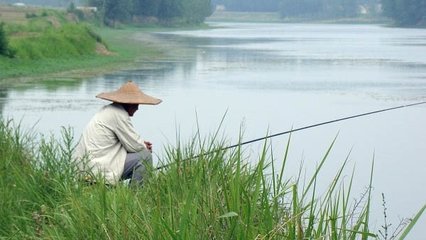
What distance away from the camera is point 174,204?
599 cm

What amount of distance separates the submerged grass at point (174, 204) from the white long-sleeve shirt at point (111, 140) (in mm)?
260

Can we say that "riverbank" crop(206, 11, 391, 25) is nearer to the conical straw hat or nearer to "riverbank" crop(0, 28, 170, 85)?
"riverbank" crop(0, 28, 170, 85)

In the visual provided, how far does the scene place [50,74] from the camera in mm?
29250

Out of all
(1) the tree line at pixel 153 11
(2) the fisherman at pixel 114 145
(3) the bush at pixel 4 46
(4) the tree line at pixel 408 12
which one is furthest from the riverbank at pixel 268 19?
(2) the fisherman at pixel 114 145

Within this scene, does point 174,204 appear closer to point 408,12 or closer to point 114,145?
point 114,145

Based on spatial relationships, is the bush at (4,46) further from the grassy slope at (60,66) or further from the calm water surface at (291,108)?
the calm water surface at (291,108)

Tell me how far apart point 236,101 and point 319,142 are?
6.86 meters

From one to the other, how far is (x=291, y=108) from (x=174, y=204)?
49.4 feet

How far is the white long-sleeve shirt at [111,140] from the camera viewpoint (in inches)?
313

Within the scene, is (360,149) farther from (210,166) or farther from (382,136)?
(210,166)

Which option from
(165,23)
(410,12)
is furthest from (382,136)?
(410,12)

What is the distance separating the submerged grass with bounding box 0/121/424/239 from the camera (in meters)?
4.83

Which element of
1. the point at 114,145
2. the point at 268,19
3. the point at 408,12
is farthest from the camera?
the point at 268,19

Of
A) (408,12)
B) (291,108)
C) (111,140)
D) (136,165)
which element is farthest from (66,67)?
(408,12)
